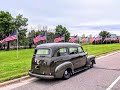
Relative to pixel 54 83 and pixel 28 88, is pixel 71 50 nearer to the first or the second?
pixel 54 83

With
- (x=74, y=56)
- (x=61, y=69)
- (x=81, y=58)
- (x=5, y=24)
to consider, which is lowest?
(x=61, y=69)

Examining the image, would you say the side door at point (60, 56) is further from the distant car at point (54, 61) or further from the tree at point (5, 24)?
the tree at point (5, 24)

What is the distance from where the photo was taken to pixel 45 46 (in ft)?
32.4

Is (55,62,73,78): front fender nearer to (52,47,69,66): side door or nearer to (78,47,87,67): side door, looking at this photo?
(52,47,69,66): side door

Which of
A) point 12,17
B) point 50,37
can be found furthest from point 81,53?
point 50,37

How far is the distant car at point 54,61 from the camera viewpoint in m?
9.19

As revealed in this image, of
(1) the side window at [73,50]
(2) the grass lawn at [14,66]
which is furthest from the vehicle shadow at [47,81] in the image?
(1) the side window at [73,50]

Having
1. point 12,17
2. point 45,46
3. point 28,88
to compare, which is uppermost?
point 12,17

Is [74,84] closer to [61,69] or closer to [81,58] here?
[61,69]

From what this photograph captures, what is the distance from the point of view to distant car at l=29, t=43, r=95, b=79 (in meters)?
9.19

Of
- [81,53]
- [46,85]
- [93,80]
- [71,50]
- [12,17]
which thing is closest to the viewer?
[46,85]

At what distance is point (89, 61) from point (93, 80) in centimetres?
334

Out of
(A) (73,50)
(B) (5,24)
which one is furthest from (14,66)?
(B) (5,24)

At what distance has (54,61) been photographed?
9.30 m
